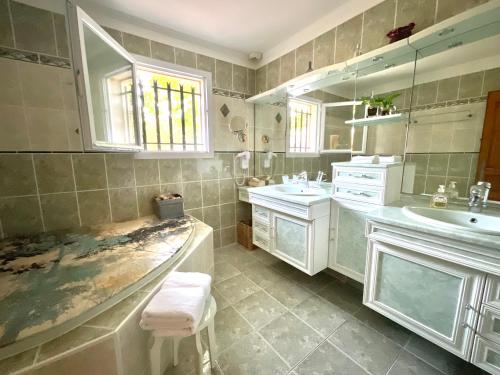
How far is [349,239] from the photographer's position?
5.31 feet

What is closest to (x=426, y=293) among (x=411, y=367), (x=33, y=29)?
(x=411, y=367)

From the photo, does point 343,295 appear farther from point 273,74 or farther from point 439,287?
point 273,74

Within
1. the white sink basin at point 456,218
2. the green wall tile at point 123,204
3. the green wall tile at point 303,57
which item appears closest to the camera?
the white sink basin at point 456,218

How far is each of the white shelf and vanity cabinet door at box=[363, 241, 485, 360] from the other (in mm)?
1000

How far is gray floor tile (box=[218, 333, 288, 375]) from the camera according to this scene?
44.6 inches

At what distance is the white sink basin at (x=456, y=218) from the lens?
1.09 m

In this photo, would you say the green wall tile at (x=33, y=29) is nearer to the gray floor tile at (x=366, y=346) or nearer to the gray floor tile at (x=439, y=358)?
the gray floor tile at (x=366, y=346)

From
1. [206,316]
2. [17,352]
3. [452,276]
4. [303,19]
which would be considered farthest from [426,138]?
[17,352]

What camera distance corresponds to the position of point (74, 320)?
0.82 m

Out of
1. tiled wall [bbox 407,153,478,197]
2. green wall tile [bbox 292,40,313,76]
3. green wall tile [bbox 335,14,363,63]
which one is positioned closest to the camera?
tiled wall [bbox 407,153,478,197]

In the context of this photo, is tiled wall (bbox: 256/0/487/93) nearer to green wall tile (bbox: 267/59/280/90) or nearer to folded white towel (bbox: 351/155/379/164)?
green wall tile (bbox: 267/59/280/90)

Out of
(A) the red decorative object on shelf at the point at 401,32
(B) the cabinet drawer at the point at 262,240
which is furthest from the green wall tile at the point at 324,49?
(B) the cabinet drawer at the point at 262,240

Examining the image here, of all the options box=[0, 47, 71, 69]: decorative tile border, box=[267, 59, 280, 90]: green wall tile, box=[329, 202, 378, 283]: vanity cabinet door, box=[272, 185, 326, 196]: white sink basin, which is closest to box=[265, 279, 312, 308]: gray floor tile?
box=[329, 202, 378, 283]: vanity cabinet door

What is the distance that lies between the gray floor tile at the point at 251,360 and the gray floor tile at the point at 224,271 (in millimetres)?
724
